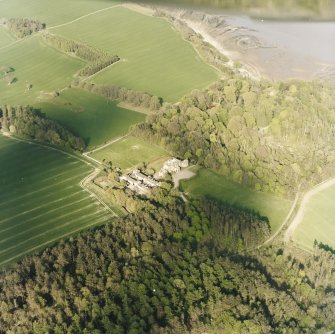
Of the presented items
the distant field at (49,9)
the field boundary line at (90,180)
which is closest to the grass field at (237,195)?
the field boundary line at (90,180)

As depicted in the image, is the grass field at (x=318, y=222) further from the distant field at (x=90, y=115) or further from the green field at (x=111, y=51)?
the green field at (x=111, y=51)

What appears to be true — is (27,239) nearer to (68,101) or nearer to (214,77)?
(68,101)

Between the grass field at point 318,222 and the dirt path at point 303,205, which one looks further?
the dirt path at point 303,205

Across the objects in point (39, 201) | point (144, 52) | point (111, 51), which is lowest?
point (39, 201)

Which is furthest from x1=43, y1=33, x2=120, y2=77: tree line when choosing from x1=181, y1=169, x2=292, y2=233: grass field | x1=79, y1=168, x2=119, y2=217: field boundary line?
x1=181, y1=169, x2=292, y2=233: grass field

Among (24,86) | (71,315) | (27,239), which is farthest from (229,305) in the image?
(24,86)

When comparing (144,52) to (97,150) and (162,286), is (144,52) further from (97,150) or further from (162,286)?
(162,286)

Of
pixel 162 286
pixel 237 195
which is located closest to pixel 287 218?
pixel 237 195
